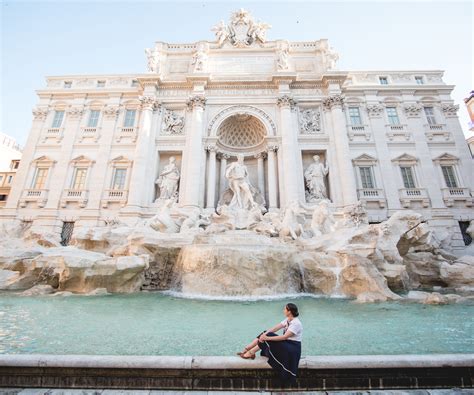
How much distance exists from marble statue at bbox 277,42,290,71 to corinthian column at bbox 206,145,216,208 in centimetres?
773

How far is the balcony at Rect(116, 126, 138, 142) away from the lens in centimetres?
1762

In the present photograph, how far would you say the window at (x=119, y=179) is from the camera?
16703mm

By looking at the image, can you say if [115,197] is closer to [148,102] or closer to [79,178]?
[79,178]

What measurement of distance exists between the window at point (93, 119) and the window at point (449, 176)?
24.6 meters

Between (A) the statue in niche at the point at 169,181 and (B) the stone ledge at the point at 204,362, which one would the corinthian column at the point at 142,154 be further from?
(B) the stone ledge at the point at 204,362

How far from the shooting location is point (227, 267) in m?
7.39

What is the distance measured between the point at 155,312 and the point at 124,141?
50.8ft

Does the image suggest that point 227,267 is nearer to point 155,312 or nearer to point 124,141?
point 155,312

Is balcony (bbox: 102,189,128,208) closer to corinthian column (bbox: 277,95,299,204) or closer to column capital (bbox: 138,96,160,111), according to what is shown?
column capital (bbox: 138,96,160,111)

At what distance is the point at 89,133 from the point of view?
17906 millimetres

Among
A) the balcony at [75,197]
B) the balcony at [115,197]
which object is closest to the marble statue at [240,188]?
A: the balcony at [115,197]

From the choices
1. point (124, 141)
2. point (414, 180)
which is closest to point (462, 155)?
point (414, 180)

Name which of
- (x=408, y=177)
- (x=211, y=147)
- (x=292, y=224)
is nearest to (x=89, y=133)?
(x=211, y=147)

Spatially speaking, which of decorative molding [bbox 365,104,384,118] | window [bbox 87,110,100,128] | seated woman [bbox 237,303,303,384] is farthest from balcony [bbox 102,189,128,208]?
decorative molding [bbox 365,104,384,118]
